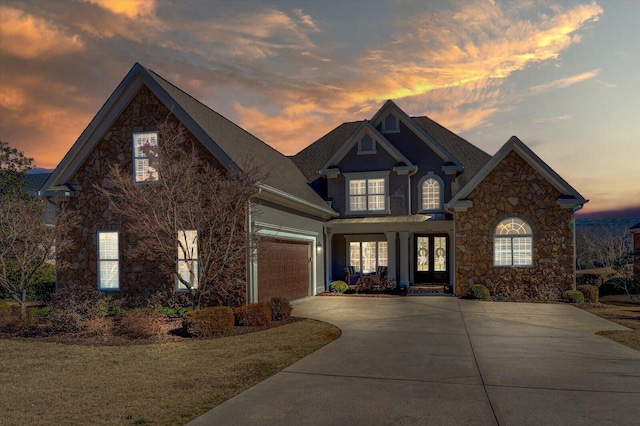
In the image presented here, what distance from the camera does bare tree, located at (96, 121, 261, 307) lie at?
1366 cm

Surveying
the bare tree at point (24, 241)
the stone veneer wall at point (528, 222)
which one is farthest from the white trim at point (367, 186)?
the bare tree at point (24, 241)

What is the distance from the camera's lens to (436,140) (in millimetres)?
26359

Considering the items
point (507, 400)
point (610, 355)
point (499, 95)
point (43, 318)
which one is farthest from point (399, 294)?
point (507, 400)

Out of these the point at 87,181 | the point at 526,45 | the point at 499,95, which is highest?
the point at 526,45

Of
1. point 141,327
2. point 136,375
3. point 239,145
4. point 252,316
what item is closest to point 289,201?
point 239,145

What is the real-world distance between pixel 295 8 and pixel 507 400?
500 inches

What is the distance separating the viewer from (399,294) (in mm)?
21891

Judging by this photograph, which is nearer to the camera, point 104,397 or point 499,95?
point 104,397

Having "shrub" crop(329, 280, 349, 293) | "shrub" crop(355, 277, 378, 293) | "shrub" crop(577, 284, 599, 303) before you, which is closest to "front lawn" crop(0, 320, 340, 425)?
"shrub" crop(329, 280, 349, 293)

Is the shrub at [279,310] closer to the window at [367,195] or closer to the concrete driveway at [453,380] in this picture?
the concrete driveway at [453,380]

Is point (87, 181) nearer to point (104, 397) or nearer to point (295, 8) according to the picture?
point (295, 8)

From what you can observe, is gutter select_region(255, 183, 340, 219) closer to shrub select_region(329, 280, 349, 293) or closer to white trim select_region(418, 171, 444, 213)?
shrub select_region(329, 280, 349, 293)

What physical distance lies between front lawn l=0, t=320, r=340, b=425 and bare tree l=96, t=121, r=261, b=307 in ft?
10.4

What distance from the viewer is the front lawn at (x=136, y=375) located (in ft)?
20.6
